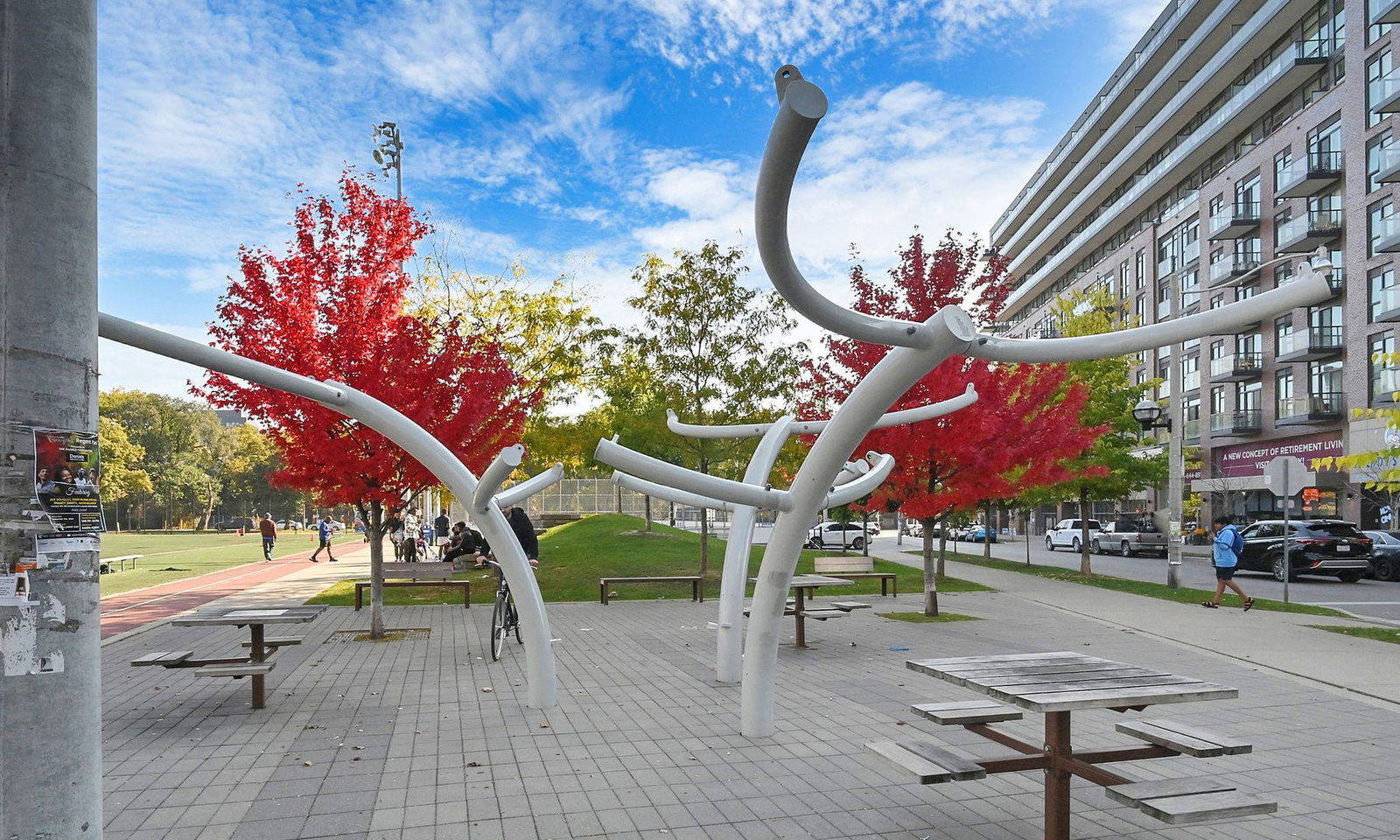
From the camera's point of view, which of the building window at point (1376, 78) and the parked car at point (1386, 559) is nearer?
the parked car at point (1386, 559)

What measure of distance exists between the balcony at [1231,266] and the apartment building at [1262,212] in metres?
0.11

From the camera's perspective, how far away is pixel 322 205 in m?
12.2

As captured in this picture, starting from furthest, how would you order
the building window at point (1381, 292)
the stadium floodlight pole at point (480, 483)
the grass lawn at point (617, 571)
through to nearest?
the building window at point (1381, 292) < the grass lawn at point (617, 571) < the stadium floodlight pole at point (480, 483)

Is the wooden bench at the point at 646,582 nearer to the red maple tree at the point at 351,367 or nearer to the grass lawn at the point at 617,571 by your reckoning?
the grass lawn at the point at 617,571

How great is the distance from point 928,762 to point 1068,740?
0.75 meters

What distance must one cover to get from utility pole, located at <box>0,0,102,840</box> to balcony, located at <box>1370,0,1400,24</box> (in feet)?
135

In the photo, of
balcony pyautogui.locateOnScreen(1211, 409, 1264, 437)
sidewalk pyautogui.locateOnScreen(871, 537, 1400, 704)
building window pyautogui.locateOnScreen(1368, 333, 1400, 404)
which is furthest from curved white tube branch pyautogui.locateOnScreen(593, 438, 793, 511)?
balcony pyautogui.locateOnScreen(1211, 409, 1264, 437)

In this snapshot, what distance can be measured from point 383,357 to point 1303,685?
10.4m

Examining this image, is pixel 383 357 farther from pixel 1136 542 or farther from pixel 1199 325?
pixel 1136 542

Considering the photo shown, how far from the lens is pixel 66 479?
2.50m

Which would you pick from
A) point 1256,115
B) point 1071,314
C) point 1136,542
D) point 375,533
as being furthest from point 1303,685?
point 1256,115

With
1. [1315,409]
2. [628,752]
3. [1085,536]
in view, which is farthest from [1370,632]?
[1315,409]

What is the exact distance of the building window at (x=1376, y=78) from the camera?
110 feet

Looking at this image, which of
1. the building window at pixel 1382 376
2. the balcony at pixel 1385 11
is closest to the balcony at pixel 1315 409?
the building window at pixel 1382 376
